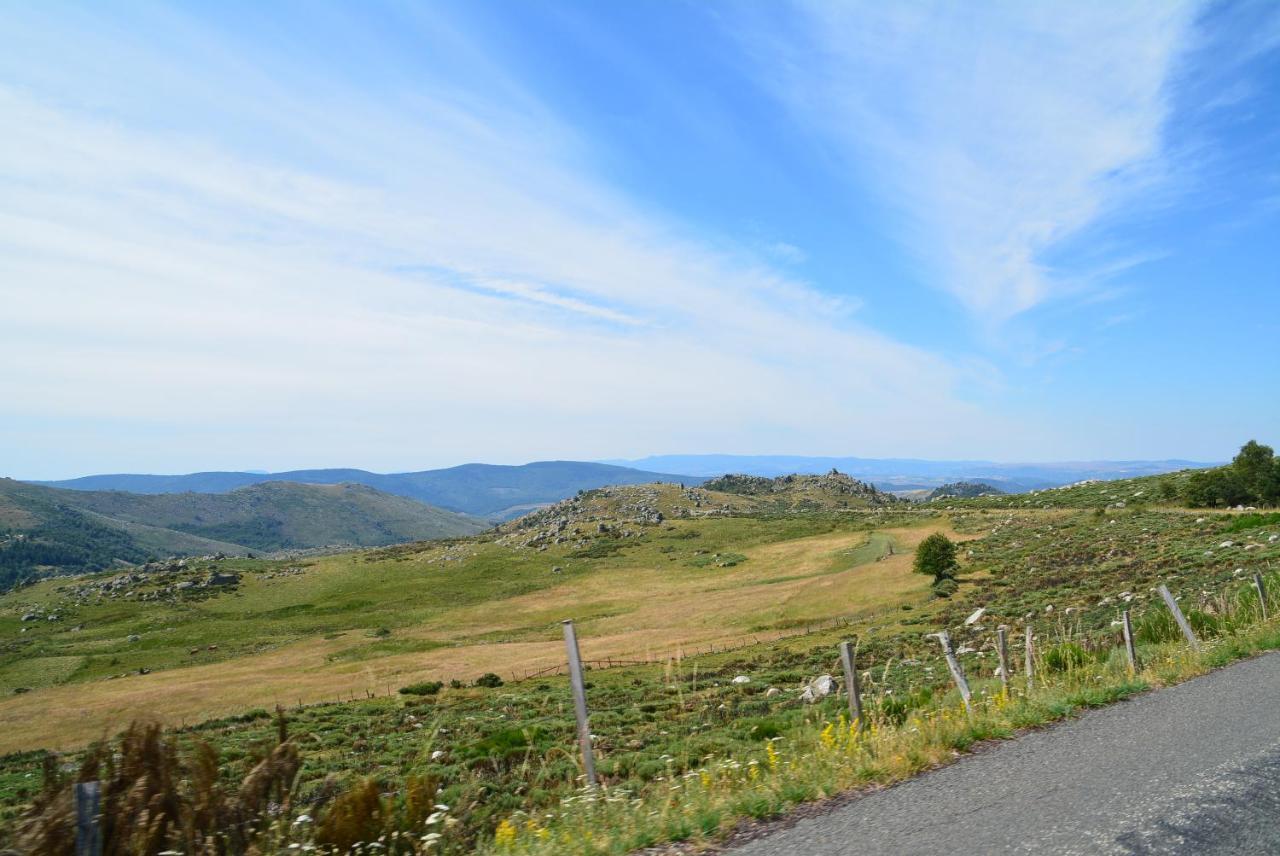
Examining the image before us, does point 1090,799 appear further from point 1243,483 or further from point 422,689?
point 1243,483

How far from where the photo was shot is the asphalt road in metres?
5.54

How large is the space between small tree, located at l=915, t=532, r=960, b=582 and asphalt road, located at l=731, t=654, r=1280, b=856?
44354 mm

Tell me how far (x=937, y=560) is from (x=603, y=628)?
2920 centimetres

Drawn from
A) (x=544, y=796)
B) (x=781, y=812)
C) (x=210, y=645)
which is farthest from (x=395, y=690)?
(x=210, y=645)

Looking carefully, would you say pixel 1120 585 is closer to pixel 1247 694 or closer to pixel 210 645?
pixel 1247 694

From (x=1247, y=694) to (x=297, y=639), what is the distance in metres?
81.0

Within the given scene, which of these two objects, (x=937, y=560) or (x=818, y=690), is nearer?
(x=818, y=690)

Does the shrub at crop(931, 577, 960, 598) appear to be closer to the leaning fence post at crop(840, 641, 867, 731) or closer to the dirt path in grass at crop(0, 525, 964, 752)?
the dirt path in grass at crop(0, 525, 964, 752)

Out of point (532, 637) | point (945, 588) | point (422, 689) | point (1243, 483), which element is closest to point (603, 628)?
point (532, 637)

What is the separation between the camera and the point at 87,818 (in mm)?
4688

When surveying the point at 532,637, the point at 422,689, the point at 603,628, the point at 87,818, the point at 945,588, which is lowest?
the point at 532,637

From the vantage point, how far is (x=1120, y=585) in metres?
33.3

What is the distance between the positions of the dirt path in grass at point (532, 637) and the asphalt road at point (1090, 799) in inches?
859

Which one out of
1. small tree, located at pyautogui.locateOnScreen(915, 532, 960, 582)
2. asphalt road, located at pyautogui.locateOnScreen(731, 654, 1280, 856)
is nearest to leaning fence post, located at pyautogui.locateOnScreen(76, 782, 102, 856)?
asphalt road, located at pyautogui.locateOnScreen(731, 654, 1280, 856)
